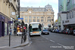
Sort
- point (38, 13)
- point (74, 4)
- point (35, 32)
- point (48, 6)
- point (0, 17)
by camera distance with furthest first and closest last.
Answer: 1. point (48, 6)
2. point (38, 13)
3. point (74, 4)
4. point (35, 32)
5. point (0, 17)

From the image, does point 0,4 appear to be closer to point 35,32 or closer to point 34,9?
point 35,32

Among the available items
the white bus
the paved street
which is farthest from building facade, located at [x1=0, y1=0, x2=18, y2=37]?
the paved street

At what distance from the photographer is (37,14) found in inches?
4316

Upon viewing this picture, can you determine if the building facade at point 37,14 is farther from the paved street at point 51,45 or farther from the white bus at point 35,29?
the paved street at point 51,45

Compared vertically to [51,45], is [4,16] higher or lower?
higher

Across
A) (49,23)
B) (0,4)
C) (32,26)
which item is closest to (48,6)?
(49,23)

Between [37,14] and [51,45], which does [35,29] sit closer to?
[51,45]

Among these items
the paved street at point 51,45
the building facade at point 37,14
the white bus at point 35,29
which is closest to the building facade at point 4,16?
the white bus at point 35,29

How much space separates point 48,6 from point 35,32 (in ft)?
300

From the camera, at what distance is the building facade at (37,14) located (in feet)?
356

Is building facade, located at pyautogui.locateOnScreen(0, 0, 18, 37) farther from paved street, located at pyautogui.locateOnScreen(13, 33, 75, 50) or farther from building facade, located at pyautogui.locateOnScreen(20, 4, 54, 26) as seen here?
building facade, located at pyautogui.locateOnScreen(20, 4, 54, 26)

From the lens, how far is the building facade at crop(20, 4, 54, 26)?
356 feet

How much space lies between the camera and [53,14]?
111 meters


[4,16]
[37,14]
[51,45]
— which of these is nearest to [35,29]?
[4,16]
